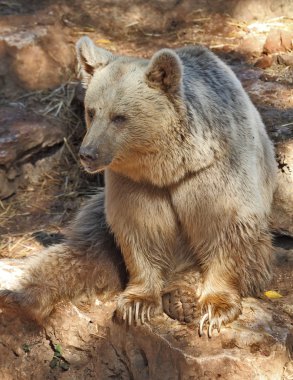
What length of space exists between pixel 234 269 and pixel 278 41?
3.17 meters

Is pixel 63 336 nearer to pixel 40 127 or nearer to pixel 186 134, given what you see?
pixel 186 134

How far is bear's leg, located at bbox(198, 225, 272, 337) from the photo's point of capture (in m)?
4.22

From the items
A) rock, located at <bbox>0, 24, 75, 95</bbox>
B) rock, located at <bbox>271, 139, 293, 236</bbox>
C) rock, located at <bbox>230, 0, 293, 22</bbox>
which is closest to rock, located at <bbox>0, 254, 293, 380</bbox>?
rock, located at <bbox>271, 139, 293, 236</bbox>

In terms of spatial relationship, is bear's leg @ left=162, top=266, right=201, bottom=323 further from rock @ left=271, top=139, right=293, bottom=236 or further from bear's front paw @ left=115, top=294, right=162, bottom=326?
rock @ left=271, top=139, right=293, bottom=236

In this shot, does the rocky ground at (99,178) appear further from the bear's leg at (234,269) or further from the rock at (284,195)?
the bear's leg at (234,269)

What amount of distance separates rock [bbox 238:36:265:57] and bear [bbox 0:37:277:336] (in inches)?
85.7

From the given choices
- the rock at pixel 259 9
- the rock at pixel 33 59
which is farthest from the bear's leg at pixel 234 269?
the rock at pixel 259 9

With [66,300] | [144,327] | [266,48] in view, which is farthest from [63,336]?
[266,48]

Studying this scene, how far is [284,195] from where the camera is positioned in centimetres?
500

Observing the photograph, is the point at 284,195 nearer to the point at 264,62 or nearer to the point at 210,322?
the point at 210,322

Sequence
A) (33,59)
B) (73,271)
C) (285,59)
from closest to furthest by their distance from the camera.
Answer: (73,271) < (285,59) < (33,59)

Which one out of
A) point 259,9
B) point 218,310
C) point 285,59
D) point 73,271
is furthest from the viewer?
point 259,9

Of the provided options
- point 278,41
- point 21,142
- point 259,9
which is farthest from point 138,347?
point 259,9

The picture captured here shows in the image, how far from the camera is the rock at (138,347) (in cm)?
388
